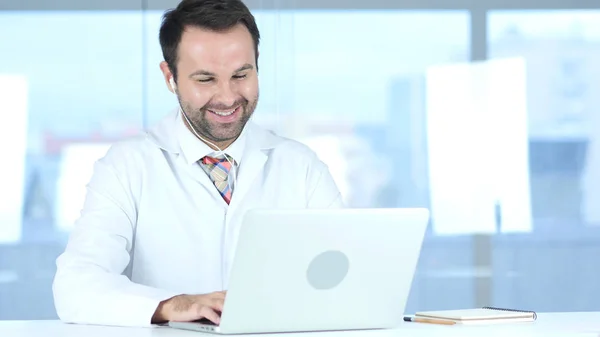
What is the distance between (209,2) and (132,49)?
198cm

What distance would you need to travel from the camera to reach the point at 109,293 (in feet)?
7.63

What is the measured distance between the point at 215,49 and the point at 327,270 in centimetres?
101

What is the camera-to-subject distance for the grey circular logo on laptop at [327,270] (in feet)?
6.59

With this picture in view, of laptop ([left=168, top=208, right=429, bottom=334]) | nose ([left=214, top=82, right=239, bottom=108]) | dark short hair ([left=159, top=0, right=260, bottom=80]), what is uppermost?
dark short hair ([left=159, top=0, right=260, bottom=80])

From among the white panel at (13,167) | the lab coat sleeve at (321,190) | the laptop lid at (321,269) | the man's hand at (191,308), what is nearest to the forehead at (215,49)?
the lab coat sleeve at (321,190)

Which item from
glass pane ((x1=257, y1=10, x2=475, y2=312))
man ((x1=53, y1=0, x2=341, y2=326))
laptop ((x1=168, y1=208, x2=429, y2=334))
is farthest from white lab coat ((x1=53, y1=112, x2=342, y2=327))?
glass pane ((x1=257, y1=10, x2=475, y2=312))

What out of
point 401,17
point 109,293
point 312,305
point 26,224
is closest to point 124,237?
point 109,293

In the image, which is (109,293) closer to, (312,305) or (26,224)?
(312,305)

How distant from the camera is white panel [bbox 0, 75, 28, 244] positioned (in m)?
4.85

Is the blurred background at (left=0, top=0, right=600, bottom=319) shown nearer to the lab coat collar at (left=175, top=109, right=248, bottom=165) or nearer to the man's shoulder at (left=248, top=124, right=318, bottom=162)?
the man's shoulder at (left=248, top=124, right=318, bottom=162)

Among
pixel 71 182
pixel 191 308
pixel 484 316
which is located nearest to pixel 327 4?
pixel 71 182

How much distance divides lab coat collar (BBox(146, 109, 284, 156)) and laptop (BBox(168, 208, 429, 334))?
867 mm

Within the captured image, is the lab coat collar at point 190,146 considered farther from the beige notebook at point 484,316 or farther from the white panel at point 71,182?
the white panel at point 71,182

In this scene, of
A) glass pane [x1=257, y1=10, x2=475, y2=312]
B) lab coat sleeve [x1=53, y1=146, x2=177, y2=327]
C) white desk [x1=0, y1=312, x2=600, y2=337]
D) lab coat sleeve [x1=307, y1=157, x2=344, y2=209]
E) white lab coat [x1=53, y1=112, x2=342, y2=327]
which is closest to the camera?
white desk [x1=0, y1=312, x2=600, y2=337]
